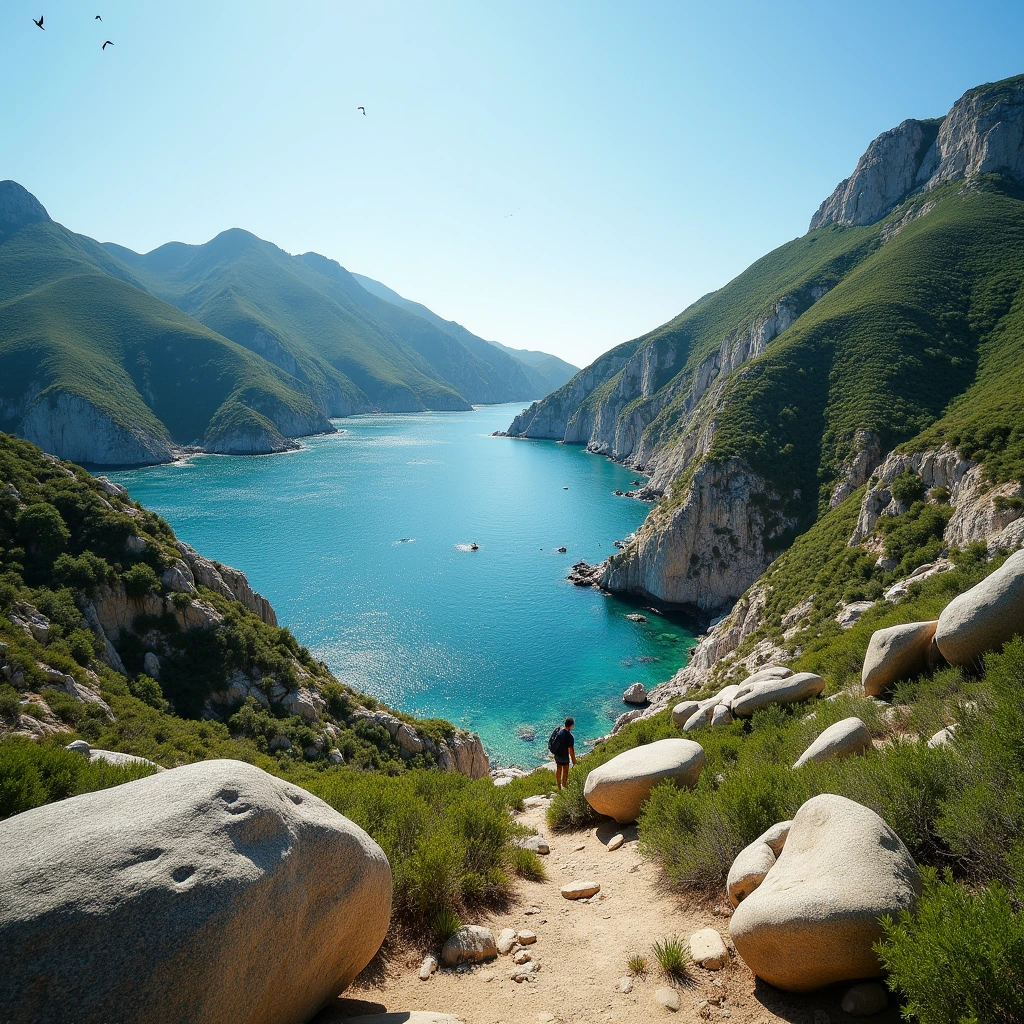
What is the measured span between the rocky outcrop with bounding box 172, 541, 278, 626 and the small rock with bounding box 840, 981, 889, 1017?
24964 millimetres

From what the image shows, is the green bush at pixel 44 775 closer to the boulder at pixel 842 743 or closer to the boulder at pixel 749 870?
the boulder at pixel 749 870

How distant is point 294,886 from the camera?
4.76 meters

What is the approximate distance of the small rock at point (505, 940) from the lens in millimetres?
6812

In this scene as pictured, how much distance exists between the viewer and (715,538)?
5669 cm

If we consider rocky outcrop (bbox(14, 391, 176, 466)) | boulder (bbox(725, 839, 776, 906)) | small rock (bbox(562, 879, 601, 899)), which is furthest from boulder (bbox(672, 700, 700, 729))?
rocky outcrop (bbox(14, 391, 176, 466))

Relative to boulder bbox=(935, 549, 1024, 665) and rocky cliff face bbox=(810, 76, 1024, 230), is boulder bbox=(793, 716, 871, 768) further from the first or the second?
rocky cliff face bbox=(810, 76, 1024, 230)

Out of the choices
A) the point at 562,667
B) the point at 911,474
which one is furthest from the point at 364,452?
the point at 911,474

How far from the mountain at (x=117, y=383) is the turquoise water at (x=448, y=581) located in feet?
79.5

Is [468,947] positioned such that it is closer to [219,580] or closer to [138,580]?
[138,580]

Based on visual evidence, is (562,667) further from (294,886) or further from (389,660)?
(294,886)

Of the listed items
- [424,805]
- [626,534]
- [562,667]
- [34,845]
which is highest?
[34,845]

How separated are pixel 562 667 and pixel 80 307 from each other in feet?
699

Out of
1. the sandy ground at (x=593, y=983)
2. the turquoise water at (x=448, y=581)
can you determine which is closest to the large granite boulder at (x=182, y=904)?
the sandy ground at (x=593, y=983)

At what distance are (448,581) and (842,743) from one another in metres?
57.9
